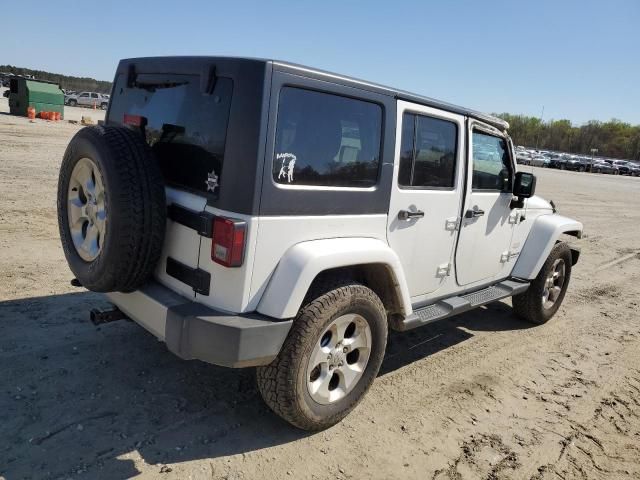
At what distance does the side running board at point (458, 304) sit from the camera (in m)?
3.53

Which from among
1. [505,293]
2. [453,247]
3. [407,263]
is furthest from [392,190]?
[505,293]

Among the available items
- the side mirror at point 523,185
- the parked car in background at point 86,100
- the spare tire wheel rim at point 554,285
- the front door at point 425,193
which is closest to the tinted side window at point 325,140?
the front door at point 425,193

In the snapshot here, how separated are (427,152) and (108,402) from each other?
2.67 metres

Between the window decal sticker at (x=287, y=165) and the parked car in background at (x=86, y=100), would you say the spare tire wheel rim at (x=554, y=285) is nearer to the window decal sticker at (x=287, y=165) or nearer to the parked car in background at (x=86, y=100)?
the window decal sticker at (x=287, y=165)

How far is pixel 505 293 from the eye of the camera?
4.59m

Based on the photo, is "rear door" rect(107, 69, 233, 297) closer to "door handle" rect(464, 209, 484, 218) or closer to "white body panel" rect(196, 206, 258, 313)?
"white body panel" rect(196, 206, 258, 313)

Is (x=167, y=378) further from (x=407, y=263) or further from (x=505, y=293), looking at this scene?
(x=505, y=293)

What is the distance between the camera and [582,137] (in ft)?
323

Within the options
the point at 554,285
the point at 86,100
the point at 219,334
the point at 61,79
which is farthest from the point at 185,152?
the point at 61,79

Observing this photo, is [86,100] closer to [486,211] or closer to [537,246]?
[537,246]

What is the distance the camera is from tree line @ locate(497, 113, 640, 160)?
91.3 m

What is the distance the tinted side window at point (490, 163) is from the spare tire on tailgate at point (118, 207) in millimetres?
2555

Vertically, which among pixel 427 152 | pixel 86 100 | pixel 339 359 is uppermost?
pixel 86 100

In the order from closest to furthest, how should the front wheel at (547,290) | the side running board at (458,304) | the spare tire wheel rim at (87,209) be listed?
the spare tire wheel rim at (87,209) < the side running board at (458,304) < the front wheel at (547,290)
